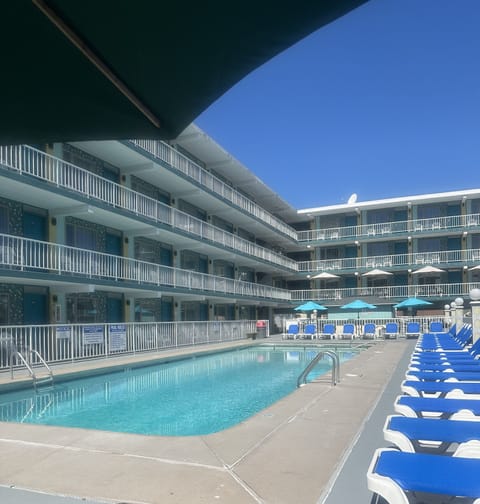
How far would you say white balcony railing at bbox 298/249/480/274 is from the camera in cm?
3678

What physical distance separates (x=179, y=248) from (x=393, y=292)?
1977 centimetres

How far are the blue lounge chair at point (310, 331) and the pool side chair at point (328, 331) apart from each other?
0.50 meters

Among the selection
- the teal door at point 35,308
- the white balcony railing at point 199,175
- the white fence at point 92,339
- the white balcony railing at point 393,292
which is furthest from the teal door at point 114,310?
the white balcony railing at point 393,292

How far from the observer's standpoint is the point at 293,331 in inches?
1157

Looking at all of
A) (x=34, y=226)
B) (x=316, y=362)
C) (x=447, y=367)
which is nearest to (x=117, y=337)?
(x=34, y=226)

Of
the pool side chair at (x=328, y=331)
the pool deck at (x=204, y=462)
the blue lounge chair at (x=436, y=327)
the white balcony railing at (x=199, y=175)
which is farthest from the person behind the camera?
the pool side chair at (x=328, y=331)

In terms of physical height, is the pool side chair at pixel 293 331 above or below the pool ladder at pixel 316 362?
below

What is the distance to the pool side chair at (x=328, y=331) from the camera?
2895 centimetres

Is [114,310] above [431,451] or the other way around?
above

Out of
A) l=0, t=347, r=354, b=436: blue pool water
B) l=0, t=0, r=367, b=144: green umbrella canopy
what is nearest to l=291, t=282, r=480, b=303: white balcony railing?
l=0, t=347, r=354, b=436: blue pool water

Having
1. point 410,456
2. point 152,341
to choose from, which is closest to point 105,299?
point 152,341

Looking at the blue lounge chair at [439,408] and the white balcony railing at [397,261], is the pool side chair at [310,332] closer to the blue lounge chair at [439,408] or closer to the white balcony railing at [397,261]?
the white balcony railing at [397,261]

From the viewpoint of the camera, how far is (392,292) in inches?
1517

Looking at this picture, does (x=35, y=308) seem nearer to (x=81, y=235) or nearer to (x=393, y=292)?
(x=81, y=235)
